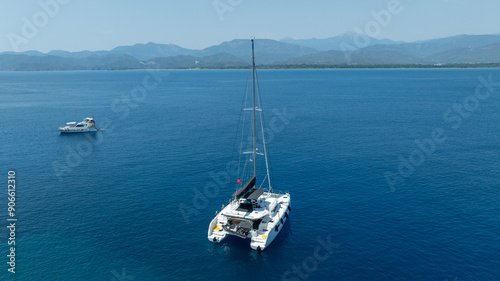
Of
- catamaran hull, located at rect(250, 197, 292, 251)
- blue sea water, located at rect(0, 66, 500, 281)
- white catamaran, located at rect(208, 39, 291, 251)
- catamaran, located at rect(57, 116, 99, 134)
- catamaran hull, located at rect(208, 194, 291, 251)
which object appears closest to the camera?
blue sea water, located at rect(0, 66, 500, 281)

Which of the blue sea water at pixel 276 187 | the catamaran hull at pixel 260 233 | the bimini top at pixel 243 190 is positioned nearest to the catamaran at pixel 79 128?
the blue sea water at pixel 276 187

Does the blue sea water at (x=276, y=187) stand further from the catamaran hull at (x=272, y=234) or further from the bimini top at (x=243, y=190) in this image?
the bimini top at (x=243, y=190)

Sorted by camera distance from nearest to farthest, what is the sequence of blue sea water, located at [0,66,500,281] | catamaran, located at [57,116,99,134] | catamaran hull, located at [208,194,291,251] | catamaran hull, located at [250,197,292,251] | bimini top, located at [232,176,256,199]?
blue sea water, located at [0,66,500,281]
catamaran hull, located at [250,197,292,251]
catamaran hull, located at [208,194,291,251]
bimini top, located at [232,176,256,199]
catamaran, located at [57,116,99,134]

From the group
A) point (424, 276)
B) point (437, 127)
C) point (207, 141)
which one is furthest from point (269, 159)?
point (437, 127)

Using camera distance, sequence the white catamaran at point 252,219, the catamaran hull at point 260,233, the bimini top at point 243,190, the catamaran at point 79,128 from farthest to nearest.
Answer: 1. the catamaran at point 79,128
2. the bimini top at point 243,190
3. the white catamaran at point 252,219
4. the catamaran hull at point 260,233

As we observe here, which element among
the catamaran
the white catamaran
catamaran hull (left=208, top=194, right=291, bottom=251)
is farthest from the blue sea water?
the catamaran

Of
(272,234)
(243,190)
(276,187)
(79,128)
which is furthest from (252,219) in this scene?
(79,128)

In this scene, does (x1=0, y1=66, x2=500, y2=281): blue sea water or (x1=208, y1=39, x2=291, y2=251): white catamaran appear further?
(x1=208, y1=39, x2=291, y2=251): white catamaran

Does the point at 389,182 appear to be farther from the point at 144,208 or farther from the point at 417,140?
the point at 144,208

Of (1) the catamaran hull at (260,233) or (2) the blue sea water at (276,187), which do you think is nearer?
(2) the blue sea water at (276,187)

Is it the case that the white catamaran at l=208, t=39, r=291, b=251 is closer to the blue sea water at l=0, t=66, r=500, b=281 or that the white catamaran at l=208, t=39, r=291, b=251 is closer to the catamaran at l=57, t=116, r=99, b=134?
the blue sea water at l=0, t=66, r=500, b=281
